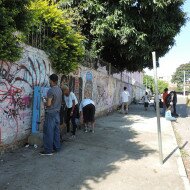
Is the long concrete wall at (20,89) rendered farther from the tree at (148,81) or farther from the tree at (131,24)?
the tree at (148,81)

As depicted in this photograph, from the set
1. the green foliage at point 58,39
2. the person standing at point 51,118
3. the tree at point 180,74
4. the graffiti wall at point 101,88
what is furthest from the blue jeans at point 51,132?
the tree at point 180,74

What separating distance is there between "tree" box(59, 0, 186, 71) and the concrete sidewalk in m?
6.72

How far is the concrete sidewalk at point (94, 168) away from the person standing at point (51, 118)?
1.01ft

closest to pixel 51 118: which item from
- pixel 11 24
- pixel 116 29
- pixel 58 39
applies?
pixel 11 24

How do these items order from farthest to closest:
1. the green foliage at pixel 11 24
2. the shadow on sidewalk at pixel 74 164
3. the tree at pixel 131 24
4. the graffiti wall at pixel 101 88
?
1. the tree at pixel 131 24
2. the graffiti wall at pixel 101 88
3. the green foliage at pixel 11 24
4. the shadow on sidewalk at pixel 74 164

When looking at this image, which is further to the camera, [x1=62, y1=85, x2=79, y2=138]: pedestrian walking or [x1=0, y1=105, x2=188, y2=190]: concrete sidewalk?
[x1=62, y1=85, x2=79, y2=138]: pedestrian walking

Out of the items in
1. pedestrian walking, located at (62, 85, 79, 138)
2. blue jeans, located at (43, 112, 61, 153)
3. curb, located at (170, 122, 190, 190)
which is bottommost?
curb, located at (170, 122, 190, 190)

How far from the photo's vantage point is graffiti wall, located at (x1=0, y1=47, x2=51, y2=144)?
7.48 m

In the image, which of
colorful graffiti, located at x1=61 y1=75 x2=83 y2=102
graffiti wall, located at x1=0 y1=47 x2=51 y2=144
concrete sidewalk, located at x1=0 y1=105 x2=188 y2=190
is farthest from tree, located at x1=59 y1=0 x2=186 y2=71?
concrete sidewalk, located at x1=0 y1=105 x2=188 y2=190

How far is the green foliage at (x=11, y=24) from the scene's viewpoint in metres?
6.46

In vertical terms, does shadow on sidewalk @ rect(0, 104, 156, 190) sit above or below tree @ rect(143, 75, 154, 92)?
below

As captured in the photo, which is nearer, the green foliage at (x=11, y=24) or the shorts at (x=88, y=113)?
the green foliage at (x=11, y=24)

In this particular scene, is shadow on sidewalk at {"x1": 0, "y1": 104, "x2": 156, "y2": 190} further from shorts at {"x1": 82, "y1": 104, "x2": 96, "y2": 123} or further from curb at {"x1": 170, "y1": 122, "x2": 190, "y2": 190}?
shorts at {"x1": 82, "y1": 104, "x2": 96, "y2": 123}

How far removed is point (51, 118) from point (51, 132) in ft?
1.08
